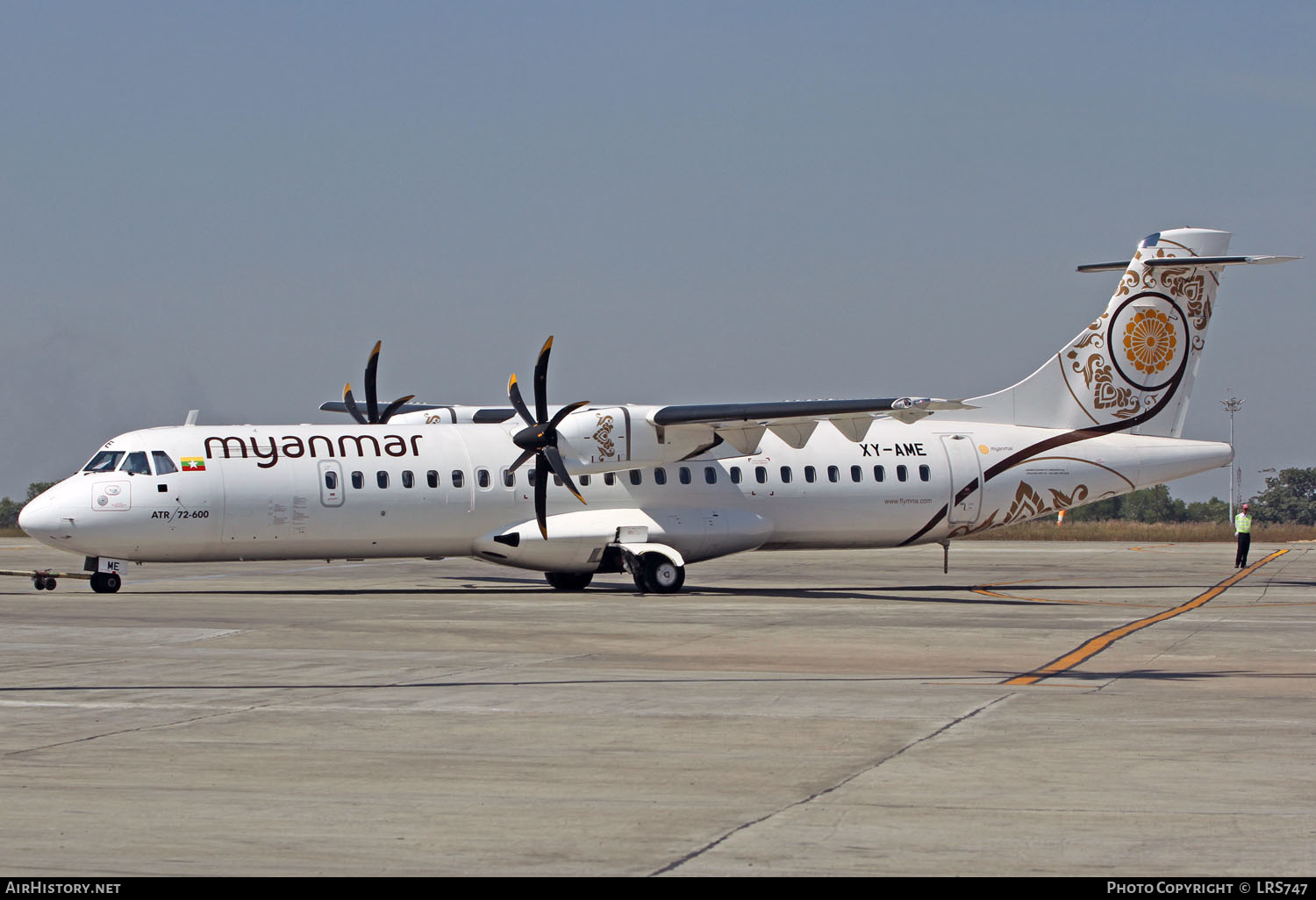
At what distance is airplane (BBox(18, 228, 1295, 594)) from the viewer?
26531 mm

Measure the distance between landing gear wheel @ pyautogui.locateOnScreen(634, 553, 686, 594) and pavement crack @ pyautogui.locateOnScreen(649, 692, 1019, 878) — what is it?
1569 cm

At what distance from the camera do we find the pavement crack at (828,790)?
7.11 m

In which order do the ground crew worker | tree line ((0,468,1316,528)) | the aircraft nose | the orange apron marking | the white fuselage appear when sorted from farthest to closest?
tree line ((0,468,1316,528)) → the ground crew worker → the white fuselage → the aircraft nose → the orange apron marking

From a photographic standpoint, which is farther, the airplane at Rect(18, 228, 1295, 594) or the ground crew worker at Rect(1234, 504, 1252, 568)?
the ground crew worker at Rect(1234, 504, 1252, 568)

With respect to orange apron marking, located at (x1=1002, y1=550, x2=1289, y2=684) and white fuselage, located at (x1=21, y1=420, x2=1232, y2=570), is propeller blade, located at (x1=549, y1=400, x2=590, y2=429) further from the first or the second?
orange apron marking, located at (x1=1002, y1=550, x2=1289, y2=684)

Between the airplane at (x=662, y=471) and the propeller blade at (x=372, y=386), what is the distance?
0.14 feet

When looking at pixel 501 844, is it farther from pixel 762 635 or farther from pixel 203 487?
pixel 203 487

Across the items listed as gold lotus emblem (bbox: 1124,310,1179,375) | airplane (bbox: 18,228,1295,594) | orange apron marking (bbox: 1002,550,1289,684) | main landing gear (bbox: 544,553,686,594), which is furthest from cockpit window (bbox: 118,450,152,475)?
gold lotus emblem (bbox: 1124,310,1179,375)

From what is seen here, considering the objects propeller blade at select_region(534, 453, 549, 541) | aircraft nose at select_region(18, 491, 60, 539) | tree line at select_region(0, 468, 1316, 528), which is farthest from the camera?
tree line at select_region(0, 468, 1316, 528)

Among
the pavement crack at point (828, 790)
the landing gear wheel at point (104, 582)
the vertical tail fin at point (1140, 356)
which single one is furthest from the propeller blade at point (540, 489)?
the pavement crack at point (828, 790)

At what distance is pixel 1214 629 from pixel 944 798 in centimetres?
1312

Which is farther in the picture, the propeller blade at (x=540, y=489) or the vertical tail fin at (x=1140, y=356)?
the vertical tail fin at (x=1140, y=356)

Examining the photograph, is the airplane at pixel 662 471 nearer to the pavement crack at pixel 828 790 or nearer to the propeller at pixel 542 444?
the propeller at pixel 542 444

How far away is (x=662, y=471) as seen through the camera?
29641 mm
